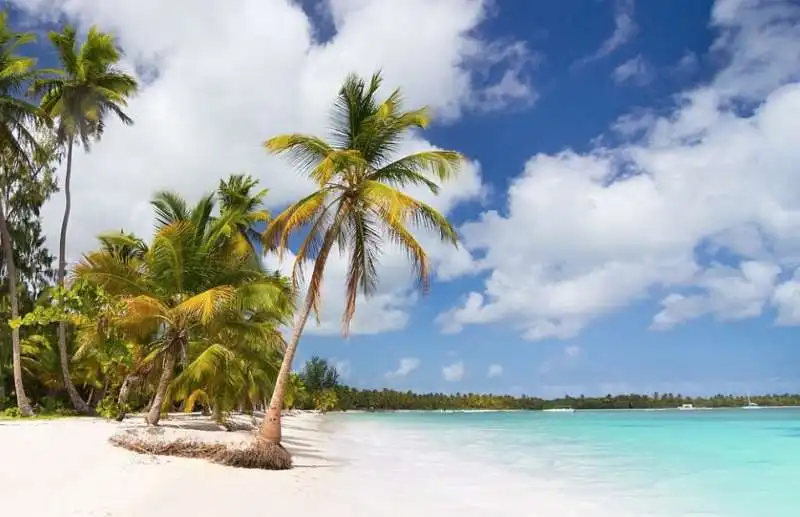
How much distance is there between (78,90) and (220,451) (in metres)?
15.9

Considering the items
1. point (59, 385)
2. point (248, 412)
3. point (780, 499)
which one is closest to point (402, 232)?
point (780, 499)

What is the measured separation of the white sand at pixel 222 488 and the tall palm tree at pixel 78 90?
1152 cm

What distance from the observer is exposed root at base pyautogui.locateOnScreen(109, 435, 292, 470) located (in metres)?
10.1

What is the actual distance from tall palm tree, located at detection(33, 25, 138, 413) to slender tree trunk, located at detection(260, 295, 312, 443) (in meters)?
12.0

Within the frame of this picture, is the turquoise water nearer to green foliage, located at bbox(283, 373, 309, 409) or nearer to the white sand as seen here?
the white sand

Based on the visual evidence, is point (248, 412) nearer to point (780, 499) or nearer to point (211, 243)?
point (211, 243)

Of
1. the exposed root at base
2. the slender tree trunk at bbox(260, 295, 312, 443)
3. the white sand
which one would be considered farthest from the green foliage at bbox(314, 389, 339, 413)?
the exposed root at base

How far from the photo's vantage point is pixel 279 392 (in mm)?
11734

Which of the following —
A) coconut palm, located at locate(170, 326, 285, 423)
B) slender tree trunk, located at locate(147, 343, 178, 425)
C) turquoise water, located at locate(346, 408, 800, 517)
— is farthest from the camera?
slender tree trunk, located at locate(147, 343, 178, 425)

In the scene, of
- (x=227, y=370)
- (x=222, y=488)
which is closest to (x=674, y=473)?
(x=227, y=370)

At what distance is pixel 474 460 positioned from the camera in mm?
15961

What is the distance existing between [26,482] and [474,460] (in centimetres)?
1119

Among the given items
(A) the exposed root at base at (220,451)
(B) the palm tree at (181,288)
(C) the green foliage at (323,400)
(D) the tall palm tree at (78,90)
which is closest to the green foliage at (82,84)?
(D) the tall palm tree at (78,90)

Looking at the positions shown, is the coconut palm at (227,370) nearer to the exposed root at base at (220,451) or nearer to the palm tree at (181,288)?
the palm tree at (181,288)
